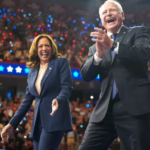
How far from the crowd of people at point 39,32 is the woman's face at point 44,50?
7.35 metres

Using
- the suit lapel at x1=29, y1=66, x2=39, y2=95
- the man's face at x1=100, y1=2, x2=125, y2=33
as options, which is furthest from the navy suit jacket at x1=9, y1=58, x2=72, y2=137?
the man's face at x1=100, y1=2, x2=125, y2=33

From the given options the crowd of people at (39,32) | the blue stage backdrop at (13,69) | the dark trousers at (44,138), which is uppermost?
the crowd of people at (39,32)

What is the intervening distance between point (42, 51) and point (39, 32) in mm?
9018

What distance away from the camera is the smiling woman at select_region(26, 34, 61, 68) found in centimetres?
230

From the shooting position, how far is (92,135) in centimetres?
166

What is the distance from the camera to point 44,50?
229 cm

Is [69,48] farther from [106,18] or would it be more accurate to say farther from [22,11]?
[106,18]

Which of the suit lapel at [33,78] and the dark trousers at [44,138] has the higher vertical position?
the suit lapel at [33,78]

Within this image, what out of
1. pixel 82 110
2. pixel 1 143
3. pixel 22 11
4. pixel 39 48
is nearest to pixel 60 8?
pixel 22 11

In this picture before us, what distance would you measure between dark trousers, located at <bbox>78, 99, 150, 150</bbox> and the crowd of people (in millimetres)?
8179

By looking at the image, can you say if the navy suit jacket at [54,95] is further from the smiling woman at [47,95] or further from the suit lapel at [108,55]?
the suit lapel at [108,55]

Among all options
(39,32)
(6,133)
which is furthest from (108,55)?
(39,32)

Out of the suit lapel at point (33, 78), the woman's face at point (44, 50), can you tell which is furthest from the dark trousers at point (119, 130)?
the woman's face at point (44, 50)

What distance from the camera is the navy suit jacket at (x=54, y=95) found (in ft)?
6.80
